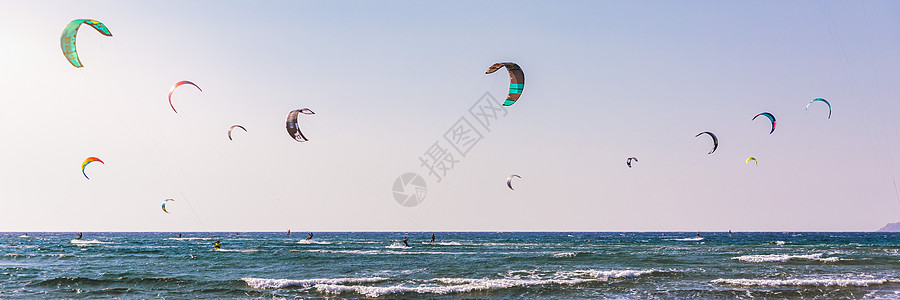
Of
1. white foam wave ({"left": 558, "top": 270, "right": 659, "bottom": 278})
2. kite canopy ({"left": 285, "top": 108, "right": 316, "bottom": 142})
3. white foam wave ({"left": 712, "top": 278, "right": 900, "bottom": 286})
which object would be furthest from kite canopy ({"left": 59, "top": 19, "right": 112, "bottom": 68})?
white foam wave ({"left": 712, "top": 278, "right": 900, "bottom": 286})

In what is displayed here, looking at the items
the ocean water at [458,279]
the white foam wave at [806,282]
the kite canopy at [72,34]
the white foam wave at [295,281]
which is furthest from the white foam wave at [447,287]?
the kite canopy at [72,34]

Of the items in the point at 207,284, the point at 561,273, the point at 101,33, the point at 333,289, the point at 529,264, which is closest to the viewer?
the point at 101,33

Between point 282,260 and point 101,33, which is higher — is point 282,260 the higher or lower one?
the lower one

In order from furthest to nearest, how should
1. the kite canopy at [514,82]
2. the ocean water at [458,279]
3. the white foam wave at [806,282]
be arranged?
the kite canopy at [514,82], the white foam wave at [806,282], the ocean water at [458,279]

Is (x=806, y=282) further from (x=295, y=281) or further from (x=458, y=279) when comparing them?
(x=295, y=281)

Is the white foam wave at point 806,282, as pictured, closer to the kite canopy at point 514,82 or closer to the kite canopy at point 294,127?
the kite canopy at point 514,82

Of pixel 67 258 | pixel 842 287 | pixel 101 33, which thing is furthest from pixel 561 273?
pixel 67 258

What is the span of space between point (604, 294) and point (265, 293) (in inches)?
417

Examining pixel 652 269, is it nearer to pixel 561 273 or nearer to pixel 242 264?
pixel 561 273

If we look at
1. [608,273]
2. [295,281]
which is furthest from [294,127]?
[608,273]

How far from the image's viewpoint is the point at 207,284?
20844 mm

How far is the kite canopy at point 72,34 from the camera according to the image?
57.1 feet

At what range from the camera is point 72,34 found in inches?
696

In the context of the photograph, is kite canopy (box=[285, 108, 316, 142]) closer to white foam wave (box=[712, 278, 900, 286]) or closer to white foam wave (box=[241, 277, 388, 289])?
white foam wave (box=[241, 277, 388, 289])
